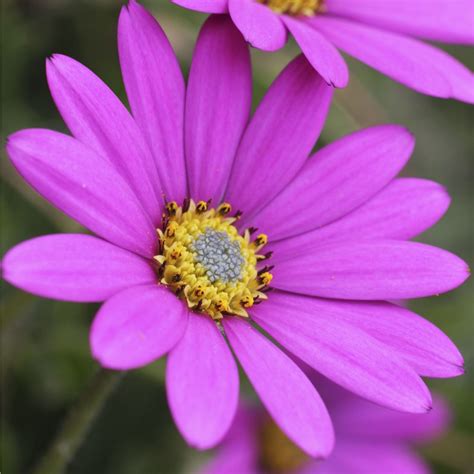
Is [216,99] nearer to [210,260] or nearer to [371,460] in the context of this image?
[210,260]

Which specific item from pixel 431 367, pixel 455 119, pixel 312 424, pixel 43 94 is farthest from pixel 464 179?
pixel 312 424

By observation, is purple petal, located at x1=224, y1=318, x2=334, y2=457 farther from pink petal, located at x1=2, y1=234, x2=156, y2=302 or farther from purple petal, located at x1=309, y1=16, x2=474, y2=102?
purple petal, located at x1=309, y1=16, x2=474, y2=102

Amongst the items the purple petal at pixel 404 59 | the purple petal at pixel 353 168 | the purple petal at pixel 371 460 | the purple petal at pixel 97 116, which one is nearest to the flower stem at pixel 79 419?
the purple petal at pixel 97 116

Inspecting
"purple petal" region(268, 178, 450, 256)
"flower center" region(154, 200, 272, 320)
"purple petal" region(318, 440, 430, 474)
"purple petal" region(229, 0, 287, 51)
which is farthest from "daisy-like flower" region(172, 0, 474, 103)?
"purple petal" region(318, 440, 430, 474)

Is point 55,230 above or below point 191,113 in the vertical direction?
below

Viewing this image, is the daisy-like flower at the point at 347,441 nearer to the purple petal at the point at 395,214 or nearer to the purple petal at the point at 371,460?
the purple petal at the point at 371,460

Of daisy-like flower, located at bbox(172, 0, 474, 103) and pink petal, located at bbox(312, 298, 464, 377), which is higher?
daisy-like flower, located at bbox(172, 0, 474, 103)

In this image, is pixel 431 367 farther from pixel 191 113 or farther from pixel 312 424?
pixel 191 113
